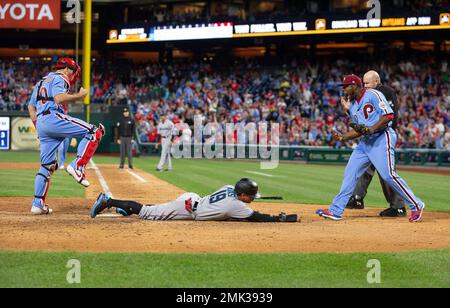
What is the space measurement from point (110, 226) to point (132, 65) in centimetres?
3723

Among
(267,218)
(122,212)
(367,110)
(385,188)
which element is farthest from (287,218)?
(385,188)

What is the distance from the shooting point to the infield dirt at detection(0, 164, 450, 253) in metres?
7.45

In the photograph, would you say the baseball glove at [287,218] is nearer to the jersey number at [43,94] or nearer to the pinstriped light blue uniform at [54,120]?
the pinstriped light blue uniform at [54,120]

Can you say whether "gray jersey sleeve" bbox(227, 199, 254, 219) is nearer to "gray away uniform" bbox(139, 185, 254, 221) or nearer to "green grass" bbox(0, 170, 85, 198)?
"gray away uniform" bbox(139, 185, 254, 221)

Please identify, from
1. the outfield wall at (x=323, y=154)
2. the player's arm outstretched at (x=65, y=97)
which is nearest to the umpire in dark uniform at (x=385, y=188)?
the player's arm outstretched at (x=65, y=97)

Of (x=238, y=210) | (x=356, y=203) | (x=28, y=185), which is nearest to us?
(x=238, y=210)

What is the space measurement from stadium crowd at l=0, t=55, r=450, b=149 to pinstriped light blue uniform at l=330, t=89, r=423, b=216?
66.2 ft

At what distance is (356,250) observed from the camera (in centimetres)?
747

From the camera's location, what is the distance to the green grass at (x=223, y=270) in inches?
228

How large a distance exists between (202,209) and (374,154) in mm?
2565

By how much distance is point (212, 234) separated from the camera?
8375 millimetres

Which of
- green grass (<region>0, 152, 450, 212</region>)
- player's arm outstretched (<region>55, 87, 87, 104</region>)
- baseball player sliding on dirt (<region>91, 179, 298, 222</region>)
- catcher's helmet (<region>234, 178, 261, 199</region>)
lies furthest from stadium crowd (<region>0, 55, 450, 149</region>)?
player's arm outstretched (<region>55, 87, 87, 104</region>)

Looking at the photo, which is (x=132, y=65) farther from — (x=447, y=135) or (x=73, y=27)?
(x=447, y=135)

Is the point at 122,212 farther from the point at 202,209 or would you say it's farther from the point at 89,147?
the point at 202,209
